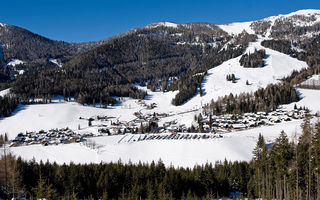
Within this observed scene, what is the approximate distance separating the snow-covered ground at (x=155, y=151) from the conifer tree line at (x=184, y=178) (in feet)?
56.4

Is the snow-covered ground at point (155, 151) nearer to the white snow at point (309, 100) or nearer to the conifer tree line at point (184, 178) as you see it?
the conifer tree line at point (184, 178)

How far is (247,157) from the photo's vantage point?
252 feet

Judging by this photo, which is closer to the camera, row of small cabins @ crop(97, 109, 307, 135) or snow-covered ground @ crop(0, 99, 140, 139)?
row of small cabins @ crop(97, 109, 307, 135)

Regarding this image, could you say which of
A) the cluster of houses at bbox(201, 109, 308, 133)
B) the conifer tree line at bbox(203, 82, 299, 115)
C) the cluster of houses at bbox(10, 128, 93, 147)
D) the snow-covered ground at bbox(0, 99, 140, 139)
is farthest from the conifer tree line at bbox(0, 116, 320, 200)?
the conifer tree line at bbox(203, 82, 299, 115)

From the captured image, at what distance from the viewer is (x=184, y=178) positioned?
55125 mm

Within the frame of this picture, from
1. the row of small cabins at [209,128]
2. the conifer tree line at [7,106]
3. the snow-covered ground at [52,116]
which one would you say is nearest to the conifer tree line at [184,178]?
the row of small cabins at [209,128]

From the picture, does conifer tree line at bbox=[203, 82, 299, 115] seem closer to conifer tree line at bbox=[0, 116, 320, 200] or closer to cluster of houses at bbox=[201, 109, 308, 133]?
cluster of houses at bbox=[201, 109, 308, 133]

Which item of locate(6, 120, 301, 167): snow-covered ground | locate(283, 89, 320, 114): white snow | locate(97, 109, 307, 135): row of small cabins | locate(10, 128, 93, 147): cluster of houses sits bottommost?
locate(6, 120, 301, 167): snow-covered ground

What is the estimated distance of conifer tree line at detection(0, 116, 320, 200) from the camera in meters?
38.9

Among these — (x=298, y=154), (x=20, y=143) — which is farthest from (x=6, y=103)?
(x=298, y=154)

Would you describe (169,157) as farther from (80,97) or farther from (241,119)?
(80,97)

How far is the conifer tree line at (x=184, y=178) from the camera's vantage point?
3888 cm

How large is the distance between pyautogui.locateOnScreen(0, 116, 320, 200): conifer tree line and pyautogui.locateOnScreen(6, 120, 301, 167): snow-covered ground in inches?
677

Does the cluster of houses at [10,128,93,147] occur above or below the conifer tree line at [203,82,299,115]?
below
